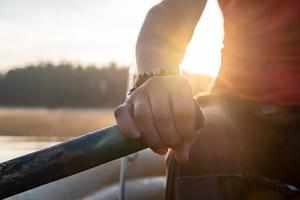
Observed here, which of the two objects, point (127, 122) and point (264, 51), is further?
point (264, 51)

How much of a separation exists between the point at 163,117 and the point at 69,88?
43.9 meters

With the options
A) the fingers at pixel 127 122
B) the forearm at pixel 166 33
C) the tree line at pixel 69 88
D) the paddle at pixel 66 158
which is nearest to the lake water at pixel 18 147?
the forearm at pixel 166 33

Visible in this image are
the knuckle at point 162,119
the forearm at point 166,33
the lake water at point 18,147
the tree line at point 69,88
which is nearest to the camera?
the knuckle at point 162,119

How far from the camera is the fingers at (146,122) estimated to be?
3.70 ft

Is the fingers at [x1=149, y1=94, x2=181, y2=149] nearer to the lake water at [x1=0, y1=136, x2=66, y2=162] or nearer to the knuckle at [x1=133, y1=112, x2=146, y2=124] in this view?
the knuckle at [x1=133, y1=112, x2=146, y2=124]

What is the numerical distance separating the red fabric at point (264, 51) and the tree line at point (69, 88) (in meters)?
38.0

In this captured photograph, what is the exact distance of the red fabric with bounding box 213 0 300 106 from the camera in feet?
5.13

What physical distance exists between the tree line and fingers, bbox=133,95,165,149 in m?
38.5

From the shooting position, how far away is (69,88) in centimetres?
4462

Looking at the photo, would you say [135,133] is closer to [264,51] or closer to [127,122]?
[127,122]

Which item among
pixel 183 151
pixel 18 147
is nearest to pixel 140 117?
pixel 183 151

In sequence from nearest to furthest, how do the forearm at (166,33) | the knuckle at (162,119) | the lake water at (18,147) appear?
the knuckle at (162,119) < the forearm at (166,33) < the lake water at (18,147)

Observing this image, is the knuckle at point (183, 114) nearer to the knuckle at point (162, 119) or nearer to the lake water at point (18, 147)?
the knuckle at point (162, 119)

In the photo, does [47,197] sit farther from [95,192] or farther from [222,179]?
[222,179]
